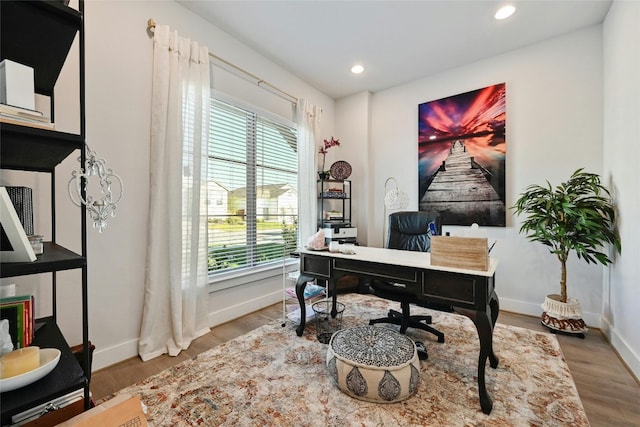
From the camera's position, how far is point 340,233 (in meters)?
3.62

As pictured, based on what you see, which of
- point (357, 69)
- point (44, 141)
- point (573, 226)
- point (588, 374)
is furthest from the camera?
point (357, 69)

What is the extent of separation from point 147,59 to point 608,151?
4.09 m

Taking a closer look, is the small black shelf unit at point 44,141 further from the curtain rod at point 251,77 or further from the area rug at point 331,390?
the curtain rod at point 251,77

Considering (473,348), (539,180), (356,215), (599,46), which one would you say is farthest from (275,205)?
(599,46)

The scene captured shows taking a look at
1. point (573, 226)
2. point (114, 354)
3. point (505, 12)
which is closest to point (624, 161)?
point (573, 226)

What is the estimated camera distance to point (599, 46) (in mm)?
2609

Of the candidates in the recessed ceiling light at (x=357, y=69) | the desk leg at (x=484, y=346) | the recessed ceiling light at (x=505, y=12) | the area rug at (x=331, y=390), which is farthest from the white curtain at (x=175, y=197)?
the recessed ceiling light at (x=505, y=12)

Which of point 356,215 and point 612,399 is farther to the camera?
point 356,215

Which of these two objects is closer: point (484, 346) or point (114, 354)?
point (484, 346)

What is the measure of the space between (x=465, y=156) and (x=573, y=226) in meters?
1.28

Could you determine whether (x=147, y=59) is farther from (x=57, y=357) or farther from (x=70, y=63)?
(x=57, y=357)

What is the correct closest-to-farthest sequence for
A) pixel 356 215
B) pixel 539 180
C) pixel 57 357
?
pixel 57 357
pixel 539 180
pixel 356 215

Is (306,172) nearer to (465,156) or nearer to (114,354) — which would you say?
(465,156)

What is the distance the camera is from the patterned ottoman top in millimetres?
1585
